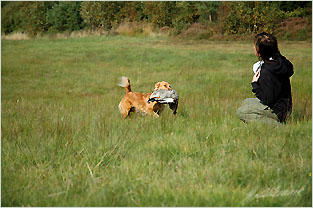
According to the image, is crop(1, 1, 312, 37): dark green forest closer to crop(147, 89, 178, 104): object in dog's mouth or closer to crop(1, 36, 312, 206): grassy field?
crop(1, 36, 312, 206): grassy field

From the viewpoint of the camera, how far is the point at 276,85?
522cm

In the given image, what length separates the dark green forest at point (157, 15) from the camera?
1902cm

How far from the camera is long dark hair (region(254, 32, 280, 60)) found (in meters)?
5.16

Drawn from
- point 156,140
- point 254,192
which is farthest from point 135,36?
point 254,192

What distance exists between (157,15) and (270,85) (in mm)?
18729

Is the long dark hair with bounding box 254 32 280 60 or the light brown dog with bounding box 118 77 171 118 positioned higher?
the long dark hair with bounding box 254 32 280 60

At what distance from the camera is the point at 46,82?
1170 cm

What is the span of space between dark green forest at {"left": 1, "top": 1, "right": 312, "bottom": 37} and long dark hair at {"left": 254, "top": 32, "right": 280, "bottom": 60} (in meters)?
14.4

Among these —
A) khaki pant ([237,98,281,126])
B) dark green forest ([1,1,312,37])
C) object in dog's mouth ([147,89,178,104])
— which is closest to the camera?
khaki pant ([237,98,281,126])

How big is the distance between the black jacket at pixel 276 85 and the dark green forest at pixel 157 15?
1446 centimetres

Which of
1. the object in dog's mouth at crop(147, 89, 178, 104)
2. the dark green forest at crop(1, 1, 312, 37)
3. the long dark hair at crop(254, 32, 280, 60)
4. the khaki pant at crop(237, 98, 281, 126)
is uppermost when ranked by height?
the dark green forest at crop(1, 1, 312, 37)

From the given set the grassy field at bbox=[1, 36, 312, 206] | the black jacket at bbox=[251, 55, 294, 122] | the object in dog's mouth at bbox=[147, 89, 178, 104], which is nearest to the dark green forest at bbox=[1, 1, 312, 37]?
the grassy field at bbox=[1, 36, 312, 206]

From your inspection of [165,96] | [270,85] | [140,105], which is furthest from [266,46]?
[140,105]

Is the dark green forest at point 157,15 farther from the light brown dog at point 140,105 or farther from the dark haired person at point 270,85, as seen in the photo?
the dark haired person at point 270,85
